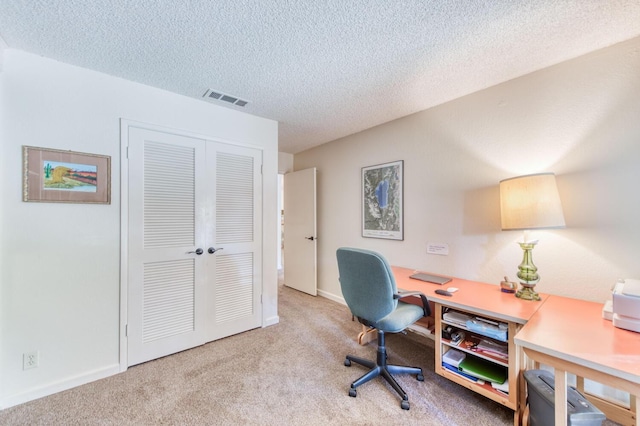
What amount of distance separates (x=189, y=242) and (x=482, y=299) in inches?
97.5

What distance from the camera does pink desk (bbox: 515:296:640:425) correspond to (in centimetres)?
96

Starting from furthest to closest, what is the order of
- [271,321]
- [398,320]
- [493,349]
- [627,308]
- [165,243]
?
[271,321]
[165,243]
[398,320]
[493,349]
[627,308]

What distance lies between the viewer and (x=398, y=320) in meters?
1.74

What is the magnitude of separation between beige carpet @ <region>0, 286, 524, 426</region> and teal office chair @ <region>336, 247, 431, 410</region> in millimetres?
106

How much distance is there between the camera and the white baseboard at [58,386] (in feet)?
5.38

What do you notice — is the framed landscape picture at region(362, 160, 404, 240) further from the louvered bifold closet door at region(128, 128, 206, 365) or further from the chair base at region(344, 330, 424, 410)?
the louvered bifold closet door at region(128, 128, 206, 365)

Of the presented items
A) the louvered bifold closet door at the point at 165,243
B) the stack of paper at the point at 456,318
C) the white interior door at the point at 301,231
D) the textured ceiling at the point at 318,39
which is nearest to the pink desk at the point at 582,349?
the stack of paper at the point at 456,318

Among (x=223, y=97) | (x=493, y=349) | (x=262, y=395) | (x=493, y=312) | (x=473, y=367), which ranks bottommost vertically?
(x=262, y=395)

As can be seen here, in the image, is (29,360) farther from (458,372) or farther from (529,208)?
(529,208)

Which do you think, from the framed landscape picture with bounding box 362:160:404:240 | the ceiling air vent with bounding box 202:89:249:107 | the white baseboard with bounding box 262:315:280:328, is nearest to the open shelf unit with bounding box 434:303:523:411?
the framed landscape picture with bounding box 362:160:404:240

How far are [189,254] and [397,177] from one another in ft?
7.68

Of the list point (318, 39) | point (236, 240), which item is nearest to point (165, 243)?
point (236, 240)

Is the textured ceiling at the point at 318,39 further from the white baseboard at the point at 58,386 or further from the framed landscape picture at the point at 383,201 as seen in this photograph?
the white baseboard at the point at 58,386

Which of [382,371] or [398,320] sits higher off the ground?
[398,320]
